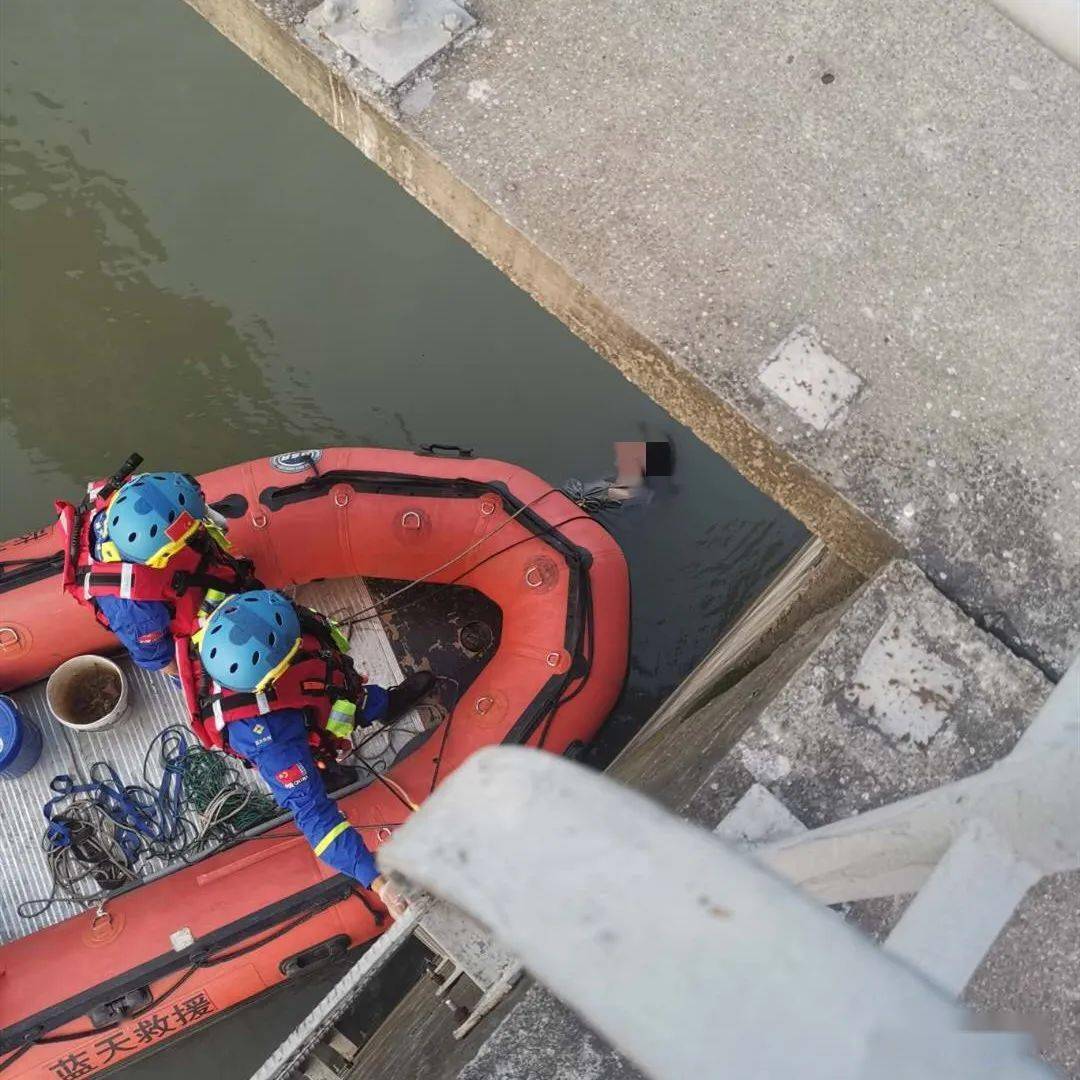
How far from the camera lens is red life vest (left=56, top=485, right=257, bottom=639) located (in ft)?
8.73

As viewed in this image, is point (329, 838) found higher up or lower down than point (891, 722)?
lower down

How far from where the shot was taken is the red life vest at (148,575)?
8.73 ft

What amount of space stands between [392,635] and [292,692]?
0.80 meters

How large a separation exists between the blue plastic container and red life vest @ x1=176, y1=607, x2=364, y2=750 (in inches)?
28.9

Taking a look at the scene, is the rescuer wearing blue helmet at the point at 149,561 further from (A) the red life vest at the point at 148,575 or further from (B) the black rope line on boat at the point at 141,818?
(B) the black rope line on boat at the point at 141,818

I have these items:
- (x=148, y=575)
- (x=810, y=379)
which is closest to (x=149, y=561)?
(x=148, y=575)

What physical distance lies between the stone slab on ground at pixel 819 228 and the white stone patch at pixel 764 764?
54cm

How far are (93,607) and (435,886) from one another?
8.03 feet

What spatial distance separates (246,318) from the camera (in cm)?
402

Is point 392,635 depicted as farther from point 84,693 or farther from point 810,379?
point 810,379

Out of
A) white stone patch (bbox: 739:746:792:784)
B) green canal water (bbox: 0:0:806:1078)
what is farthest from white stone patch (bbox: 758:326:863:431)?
green canal water (bbox: 0:0:806:1078)

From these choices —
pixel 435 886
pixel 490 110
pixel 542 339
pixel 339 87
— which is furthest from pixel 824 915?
pixel 542 339

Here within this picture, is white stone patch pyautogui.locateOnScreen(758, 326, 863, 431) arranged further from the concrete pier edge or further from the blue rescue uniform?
the blue rescue uniform

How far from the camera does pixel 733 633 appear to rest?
3576mm
